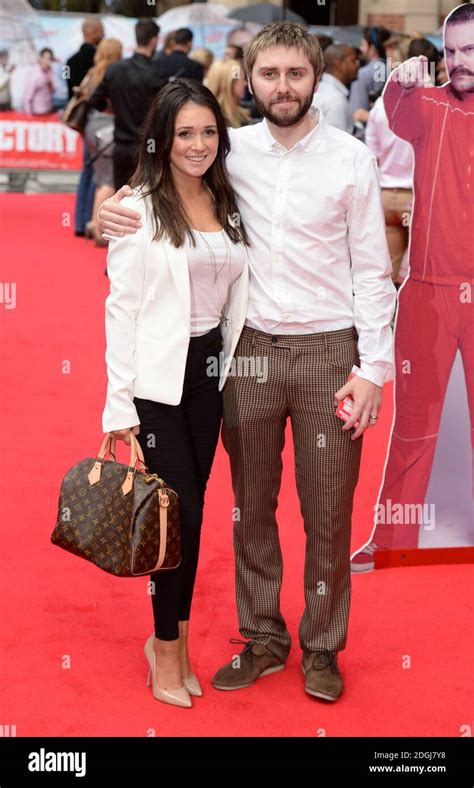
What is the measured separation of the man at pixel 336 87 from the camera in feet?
25.3

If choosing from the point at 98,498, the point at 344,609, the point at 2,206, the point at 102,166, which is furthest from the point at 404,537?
the point at 2,206

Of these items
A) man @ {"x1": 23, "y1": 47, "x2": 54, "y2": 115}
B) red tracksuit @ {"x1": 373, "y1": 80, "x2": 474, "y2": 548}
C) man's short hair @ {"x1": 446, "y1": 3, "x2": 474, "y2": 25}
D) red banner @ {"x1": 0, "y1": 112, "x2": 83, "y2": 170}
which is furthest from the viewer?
red banner @ {"x1": 0, "y1": 112, "x2": 83, "y2": 170}

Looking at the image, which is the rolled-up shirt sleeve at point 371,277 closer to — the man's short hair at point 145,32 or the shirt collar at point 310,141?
the shirt collar at point 310,141

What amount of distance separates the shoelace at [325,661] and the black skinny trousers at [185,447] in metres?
0.43

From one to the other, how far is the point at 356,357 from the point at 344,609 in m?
0.74

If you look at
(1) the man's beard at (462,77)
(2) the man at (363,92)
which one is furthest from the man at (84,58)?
(1) the man's beard at (462,77)

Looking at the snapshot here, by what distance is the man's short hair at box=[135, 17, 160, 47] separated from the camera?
866 centimetres

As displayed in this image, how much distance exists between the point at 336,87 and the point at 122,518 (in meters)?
5.70

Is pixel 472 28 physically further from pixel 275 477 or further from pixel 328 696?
pixel 328 696

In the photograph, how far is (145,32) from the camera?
8734mm

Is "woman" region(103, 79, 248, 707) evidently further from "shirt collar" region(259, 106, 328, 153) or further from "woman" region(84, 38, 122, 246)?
"woman" region(84, 38, 122, 246)

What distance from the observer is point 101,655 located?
3432 millimetres

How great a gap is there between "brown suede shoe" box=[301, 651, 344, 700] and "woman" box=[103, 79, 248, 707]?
461 mm

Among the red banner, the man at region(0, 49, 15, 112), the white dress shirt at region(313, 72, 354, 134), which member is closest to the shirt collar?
the white dress shirt at region(313, 72, 354, 134)
